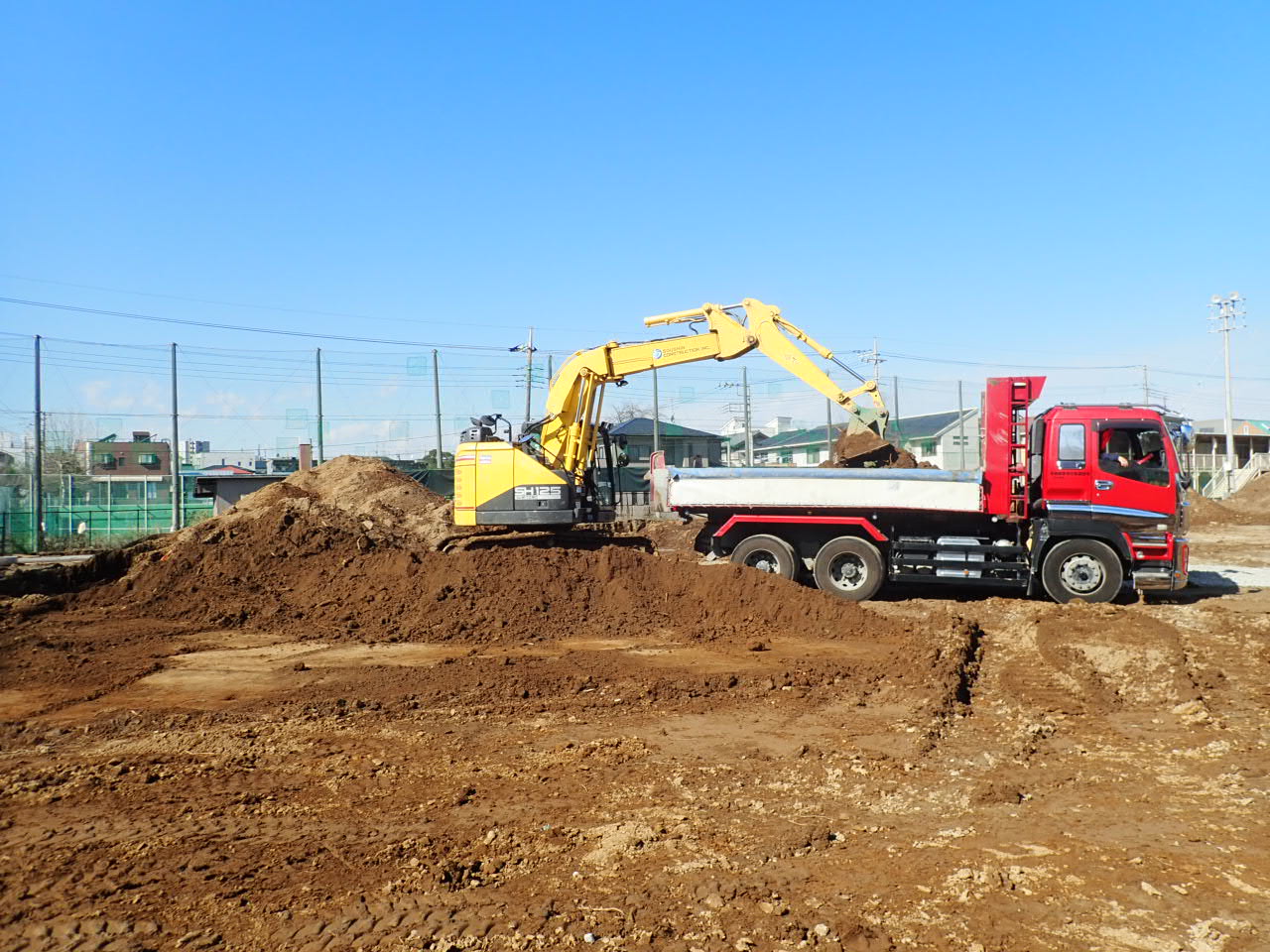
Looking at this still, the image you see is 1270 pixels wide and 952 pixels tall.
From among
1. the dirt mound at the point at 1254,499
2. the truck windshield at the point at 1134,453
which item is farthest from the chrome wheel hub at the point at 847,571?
the dirt mound at the point at 1254,499

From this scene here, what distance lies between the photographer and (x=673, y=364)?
16.9 meters

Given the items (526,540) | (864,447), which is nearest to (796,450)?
(864,447)

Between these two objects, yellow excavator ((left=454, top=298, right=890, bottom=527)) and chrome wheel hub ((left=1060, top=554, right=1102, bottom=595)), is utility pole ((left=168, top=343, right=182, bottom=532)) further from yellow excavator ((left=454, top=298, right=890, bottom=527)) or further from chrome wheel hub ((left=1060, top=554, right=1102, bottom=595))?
chrome wheel hub ((left=1060, top=554, right=1102, bottom=595))

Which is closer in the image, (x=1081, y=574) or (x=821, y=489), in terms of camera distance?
(x=1081, y=574)

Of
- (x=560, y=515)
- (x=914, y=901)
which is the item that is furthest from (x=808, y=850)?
(x=560, y=515)

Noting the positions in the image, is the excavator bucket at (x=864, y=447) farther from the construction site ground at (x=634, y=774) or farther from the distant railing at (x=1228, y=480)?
the distant railing at (x=1228, y=480)

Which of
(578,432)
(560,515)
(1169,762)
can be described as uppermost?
(578,432)

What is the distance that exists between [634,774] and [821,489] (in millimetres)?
8696

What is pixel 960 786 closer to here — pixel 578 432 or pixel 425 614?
pixel 425 614

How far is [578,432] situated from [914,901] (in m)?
13.3

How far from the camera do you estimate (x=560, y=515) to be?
16047mm

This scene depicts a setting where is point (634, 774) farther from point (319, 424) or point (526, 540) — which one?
point (319, 424)

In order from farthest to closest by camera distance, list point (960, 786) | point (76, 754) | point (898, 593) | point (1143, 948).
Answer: point (898, 593)
point (76, 754)
point (960, 786)
point (1143, 948)

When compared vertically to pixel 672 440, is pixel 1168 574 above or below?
below
